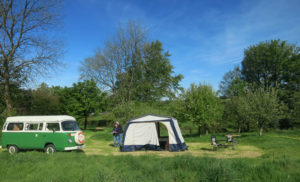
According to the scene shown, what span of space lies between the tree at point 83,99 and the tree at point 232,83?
24850 millimetres

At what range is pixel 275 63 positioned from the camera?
32750 millimetres

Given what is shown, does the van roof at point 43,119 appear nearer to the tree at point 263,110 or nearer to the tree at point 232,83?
the tree at point 263,110

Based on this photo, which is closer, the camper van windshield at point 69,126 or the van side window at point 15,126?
the camper van windshield at point 69,126

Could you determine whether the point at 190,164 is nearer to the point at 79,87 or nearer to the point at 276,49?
the point at 79,87

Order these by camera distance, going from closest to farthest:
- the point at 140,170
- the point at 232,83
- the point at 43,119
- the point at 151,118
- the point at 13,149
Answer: the point at 140,170
the point at 43,119
the point at 13,149
the point at 151,118
the point at 232,83

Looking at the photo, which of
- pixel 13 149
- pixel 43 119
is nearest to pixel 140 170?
pixel 43 119

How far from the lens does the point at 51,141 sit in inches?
416

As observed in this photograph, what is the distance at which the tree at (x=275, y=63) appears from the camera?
104ft

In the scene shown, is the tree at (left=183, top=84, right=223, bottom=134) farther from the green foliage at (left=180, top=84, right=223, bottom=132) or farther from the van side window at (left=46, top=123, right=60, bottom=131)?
the van side window at (left=46, top=123, right=60, bottom=131)

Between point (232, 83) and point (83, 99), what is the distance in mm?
29517

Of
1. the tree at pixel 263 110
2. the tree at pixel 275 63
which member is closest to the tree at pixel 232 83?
the tree at pixel 275 63

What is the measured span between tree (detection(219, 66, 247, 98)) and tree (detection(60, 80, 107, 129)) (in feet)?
81.5

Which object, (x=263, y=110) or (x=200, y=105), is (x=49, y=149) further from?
(x=263, y=110)

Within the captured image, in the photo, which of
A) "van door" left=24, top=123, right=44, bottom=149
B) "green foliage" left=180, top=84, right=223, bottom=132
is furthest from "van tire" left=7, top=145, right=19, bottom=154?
"green foliage" left=180, top=84, right=223, bottom=132
